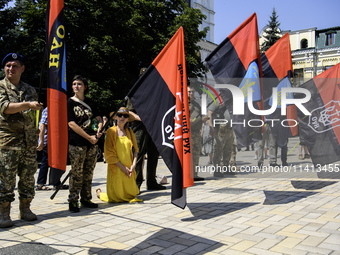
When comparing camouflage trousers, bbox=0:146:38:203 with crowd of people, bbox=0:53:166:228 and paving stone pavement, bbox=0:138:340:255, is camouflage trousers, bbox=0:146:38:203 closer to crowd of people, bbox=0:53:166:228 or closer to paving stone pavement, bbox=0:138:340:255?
crowd of people, bbox=0:53:166:228

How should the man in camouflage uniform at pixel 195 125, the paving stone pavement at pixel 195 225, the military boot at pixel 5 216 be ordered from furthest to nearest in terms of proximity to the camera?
1. the man in camouflage uniform at pixel 195 125
2. the military boot at pixel 5 216
3. the paving stone pavement at pixel 195 225

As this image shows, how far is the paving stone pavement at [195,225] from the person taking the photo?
3678 millimetres

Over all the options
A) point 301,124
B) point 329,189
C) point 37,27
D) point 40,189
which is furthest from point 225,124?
point 37,27

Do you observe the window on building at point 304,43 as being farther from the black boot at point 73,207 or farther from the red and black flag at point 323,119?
the black boot at point 73,207

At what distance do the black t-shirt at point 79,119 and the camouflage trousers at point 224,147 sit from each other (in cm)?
487

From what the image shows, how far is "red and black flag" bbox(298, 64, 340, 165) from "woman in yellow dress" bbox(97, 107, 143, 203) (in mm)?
3649

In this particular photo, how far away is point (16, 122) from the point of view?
4.69 metres

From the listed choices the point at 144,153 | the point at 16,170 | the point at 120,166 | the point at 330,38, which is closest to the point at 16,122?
the point at 16,170

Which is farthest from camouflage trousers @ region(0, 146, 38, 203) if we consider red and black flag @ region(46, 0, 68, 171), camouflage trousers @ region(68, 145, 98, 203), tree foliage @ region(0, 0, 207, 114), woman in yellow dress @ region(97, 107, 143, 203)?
tree foliage @ region(0, 0, 207, 114)

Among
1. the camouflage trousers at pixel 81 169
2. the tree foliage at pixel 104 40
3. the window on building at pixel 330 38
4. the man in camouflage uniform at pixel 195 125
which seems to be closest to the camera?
the camouflage trousers at pixel 81 169

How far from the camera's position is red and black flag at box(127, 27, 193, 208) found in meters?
4.41

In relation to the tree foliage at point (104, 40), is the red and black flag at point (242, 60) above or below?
below

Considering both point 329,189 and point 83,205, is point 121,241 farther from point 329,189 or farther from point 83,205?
point 329,189

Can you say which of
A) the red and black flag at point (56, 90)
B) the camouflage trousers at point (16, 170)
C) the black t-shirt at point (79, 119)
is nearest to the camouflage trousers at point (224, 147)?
the black t-shirt at point (79, 119)
